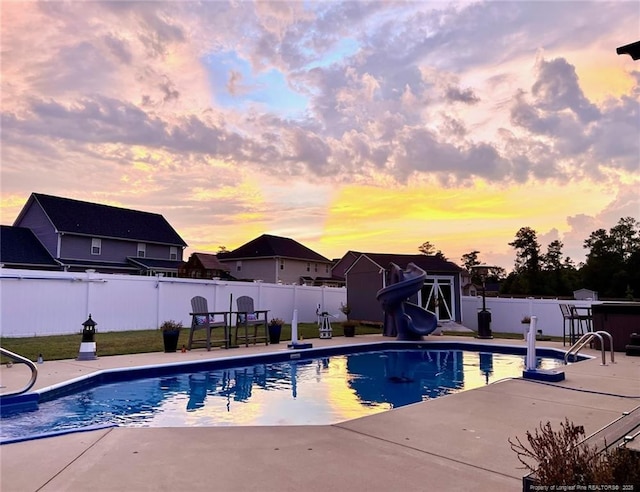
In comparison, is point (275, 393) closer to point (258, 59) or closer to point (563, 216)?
point (258, 59)

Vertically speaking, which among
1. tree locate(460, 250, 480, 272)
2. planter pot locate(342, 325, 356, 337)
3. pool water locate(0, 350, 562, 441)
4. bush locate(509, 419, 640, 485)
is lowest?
pool water locate(0, 350, 562, 441)

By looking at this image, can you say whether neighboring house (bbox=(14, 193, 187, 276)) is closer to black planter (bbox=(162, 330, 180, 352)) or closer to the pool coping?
black planter (bbox=(162, 330, 180, 352))

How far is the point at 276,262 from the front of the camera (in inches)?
1307

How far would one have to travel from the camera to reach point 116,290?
1405 cm

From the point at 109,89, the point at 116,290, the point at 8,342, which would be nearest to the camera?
the point at 8,342

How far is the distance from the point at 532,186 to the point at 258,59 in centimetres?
934

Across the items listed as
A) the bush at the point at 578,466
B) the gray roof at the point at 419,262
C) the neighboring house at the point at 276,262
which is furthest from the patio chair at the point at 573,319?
the neighboring house at the point at 276,262

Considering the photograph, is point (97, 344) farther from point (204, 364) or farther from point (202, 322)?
point (204, 364)

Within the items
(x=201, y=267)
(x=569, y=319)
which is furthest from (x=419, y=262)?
(x=201, y=267)

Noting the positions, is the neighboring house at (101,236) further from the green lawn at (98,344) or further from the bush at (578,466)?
the bush at (578,466)

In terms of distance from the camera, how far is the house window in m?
25.8

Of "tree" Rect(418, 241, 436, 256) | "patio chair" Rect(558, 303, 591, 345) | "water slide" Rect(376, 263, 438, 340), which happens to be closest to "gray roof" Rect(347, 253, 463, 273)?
"water slide" Rect(376, 263, 438, 340)

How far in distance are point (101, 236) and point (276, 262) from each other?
1188 centimetres

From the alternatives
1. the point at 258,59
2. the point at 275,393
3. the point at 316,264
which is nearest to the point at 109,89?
the point at 258,59
